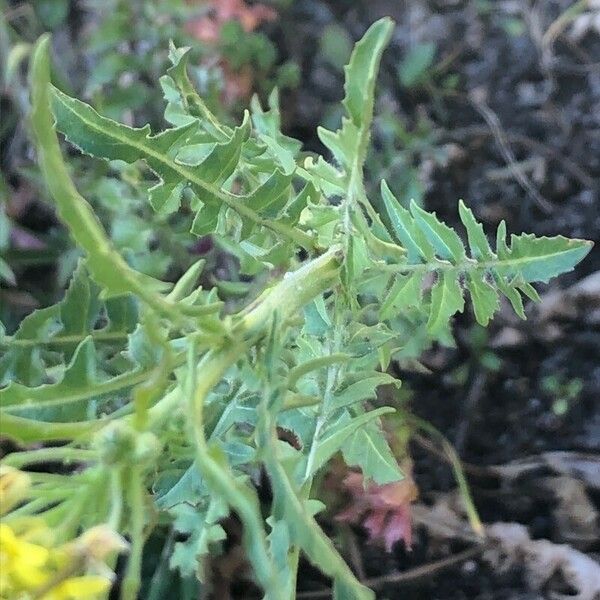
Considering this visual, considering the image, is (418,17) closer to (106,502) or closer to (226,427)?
(226,427)

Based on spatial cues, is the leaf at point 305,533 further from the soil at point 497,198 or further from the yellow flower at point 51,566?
the soil at point 497,198

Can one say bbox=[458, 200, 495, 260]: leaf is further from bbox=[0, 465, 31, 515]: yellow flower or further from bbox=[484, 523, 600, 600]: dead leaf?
bbox=[484, 523, 600, 600]: dead leaf

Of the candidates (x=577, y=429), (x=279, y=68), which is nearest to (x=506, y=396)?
(x=577, y=429)

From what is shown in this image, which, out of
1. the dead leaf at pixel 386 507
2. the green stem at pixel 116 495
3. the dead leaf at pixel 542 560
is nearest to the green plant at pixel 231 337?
the green stem at pixel 116 495

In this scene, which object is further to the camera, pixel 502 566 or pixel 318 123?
pixel 318 123

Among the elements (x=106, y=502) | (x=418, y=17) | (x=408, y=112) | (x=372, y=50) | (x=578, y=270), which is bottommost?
(x=106, y=502)

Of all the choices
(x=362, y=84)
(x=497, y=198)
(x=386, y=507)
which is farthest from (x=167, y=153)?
(x=497, y=198)

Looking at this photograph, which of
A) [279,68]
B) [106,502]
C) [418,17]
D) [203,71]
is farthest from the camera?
[418,17]
